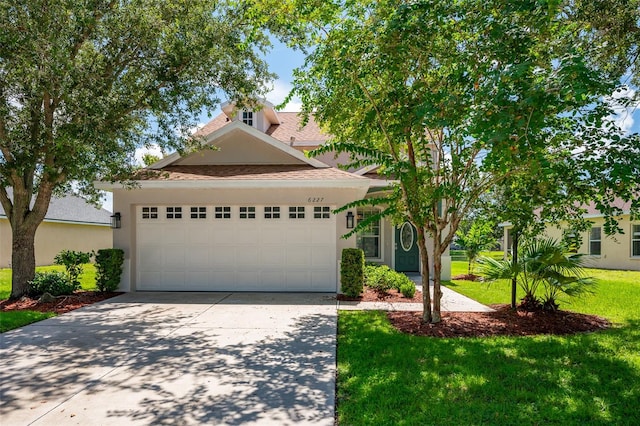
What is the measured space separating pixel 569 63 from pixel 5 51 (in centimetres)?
968

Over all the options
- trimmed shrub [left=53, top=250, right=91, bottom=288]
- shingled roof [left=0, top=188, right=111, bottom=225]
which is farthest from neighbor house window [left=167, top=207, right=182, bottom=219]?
shingled roof [left=0, top=188, right=111, bottom=225]

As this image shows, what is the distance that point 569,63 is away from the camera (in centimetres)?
431

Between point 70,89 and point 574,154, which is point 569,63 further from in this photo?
point 70,89

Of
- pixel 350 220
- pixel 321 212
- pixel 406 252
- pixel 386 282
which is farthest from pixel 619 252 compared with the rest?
pixel 321 212

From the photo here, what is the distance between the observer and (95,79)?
8.63m

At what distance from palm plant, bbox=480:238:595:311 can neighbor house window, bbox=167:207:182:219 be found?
25.5 ft

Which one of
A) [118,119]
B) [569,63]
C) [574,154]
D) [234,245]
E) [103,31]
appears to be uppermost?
[103,31]

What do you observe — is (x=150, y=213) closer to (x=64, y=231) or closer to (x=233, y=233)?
(x=233, y=233)

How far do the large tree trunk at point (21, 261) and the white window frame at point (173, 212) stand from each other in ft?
9.77

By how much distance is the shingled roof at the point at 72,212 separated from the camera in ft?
72.1

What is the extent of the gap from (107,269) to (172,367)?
6500mm

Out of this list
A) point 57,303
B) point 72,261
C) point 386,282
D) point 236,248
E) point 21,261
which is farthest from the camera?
point 236,248

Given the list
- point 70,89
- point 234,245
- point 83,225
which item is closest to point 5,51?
point 70,89

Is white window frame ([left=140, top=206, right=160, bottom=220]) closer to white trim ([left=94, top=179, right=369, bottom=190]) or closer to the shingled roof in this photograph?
white trim ([left=94, top=179, right=369, bottom=190])
